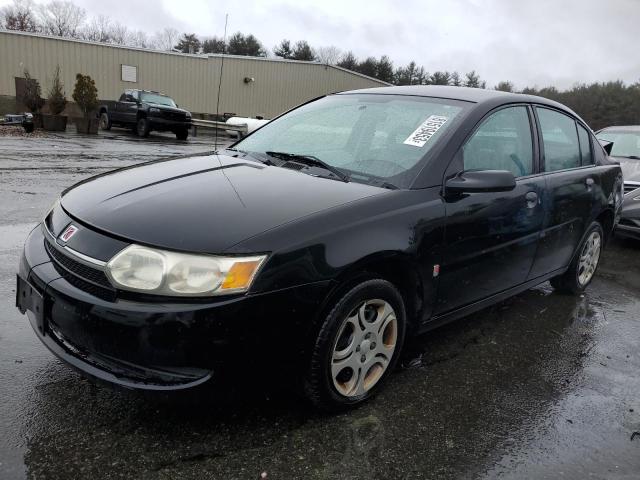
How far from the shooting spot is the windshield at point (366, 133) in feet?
9.52

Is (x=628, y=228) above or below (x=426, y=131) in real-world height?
below

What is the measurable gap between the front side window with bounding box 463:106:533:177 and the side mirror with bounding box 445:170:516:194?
0.71ft

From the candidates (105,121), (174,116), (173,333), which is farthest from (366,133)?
(105,121)

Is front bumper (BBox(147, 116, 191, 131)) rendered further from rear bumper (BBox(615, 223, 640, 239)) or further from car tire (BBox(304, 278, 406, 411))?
car tire (BBox(304, 278, 406, 411))

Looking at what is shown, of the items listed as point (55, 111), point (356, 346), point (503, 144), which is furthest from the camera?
point (55, 111)

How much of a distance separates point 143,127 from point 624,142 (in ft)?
52.3

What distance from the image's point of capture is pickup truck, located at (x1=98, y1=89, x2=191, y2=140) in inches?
758

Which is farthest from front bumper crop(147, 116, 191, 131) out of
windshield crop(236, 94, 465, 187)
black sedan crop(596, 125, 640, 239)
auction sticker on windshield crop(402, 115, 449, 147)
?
auction sticker on windshield crop(402, 115, 449, 147)

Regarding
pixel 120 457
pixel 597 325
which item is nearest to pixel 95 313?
pixel 120 457

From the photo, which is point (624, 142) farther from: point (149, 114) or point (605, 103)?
point (605, 103)

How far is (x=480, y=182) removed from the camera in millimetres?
2742

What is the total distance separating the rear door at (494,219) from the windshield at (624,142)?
594 cm

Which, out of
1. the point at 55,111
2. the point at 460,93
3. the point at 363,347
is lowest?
the point at 55,111

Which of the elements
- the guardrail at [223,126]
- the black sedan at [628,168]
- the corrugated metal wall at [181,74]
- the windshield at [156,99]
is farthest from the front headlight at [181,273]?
the corrugated metal wall at [181,74]
